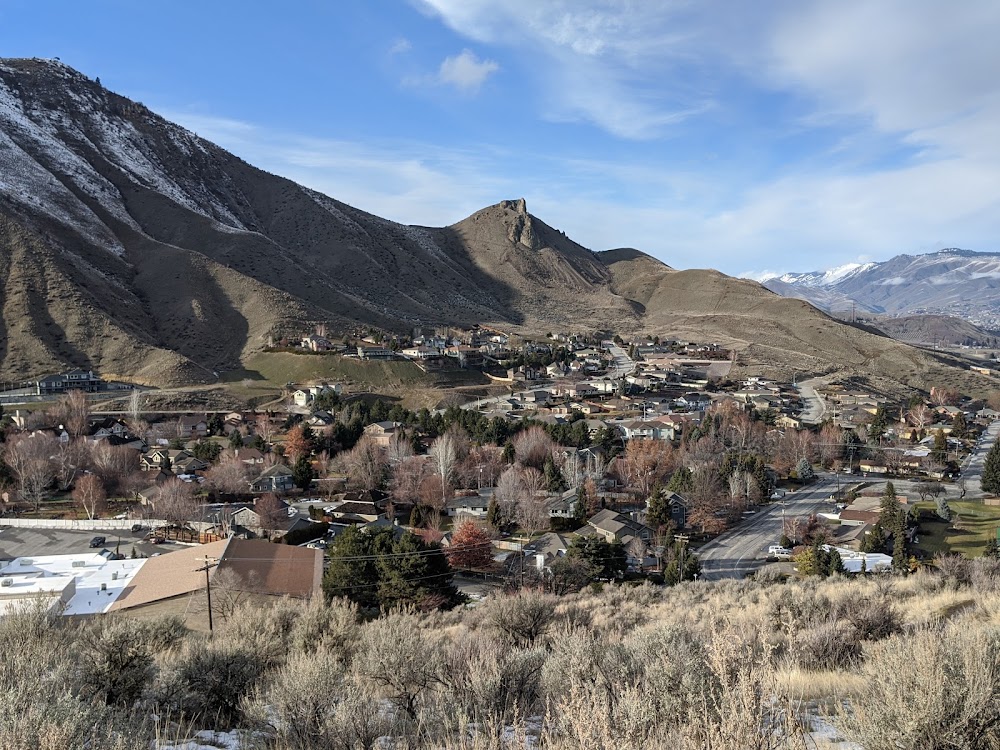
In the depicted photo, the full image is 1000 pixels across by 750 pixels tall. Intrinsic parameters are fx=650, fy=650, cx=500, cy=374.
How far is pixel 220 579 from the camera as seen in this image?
1575cm

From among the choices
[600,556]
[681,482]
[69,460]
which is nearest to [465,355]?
[681,482]

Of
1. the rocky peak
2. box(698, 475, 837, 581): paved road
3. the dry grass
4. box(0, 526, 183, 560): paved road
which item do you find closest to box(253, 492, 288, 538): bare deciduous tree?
box(0, 526, 183, 560): paved road

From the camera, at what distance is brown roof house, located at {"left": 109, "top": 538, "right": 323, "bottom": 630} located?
49.2ft

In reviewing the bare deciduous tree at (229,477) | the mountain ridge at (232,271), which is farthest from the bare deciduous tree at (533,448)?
the mountain ridge at (232,271)

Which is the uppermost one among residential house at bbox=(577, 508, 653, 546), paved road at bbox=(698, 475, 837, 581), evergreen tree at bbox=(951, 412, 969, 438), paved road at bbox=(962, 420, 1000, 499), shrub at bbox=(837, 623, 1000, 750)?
shrub at bbox=(837, 623, 1000, 750)

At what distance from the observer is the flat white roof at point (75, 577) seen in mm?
16312

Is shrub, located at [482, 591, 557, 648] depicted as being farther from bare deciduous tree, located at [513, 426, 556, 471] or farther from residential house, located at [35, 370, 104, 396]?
residential house, located at [35, 370, 104, 396]

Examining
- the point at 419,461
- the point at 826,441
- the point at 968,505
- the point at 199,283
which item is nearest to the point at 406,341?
the point at 199,283

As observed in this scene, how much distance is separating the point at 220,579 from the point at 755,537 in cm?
1920

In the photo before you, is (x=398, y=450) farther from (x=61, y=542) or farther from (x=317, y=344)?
(x=317, y=344)

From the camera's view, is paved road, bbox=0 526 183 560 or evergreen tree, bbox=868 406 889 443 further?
evergreen tree, bbox=868 406 889 443

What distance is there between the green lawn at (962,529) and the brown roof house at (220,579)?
813 inches

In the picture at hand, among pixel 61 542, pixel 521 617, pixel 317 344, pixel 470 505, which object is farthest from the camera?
pixel 317 344

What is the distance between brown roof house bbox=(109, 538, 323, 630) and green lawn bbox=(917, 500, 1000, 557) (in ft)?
67.8
